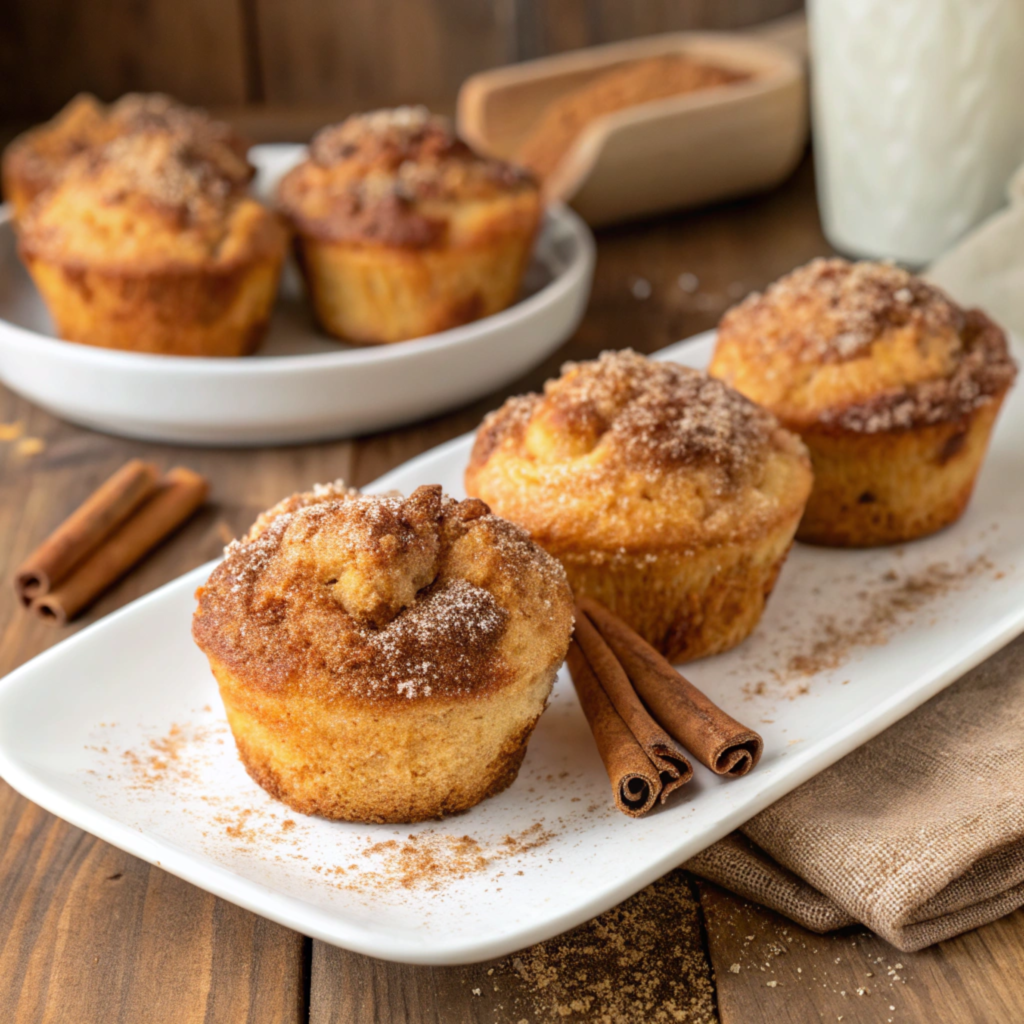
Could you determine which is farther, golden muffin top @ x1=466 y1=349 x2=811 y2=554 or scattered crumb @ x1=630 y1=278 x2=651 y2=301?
scattered crumb @ x1=630 y1=278 x2=651 y2=301

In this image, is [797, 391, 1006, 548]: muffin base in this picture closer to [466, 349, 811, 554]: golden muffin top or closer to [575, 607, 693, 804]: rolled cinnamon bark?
[466, 349, 811, 554]: golden muffin top

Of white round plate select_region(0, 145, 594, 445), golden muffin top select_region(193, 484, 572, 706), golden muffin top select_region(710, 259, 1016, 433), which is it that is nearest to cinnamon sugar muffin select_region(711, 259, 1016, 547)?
golden muffin top select_region(710, 259, 1016, 433)

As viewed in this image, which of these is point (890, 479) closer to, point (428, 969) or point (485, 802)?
point (485, 802)

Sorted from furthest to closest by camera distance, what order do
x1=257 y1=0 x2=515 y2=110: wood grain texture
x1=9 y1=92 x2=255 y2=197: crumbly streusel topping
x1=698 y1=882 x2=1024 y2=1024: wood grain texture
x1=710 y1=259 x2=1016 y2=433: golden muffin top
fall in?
1. x1=257 y1=0 x2=515 y2=110: wood grain texture
2. x1=9 y1=92 x2=255 y2=197: crumbly streusel topping
3. x1=710 y1=259 x2=1016 y2=433: golden muffin top
4. x1=698 y1=882 x2=1024 y2=1024: wood grain texture

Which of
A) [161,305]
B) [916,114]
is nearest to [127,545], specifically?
[161,305]

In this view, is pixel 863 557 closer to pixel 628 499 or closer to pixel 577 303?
pixel 628 499
